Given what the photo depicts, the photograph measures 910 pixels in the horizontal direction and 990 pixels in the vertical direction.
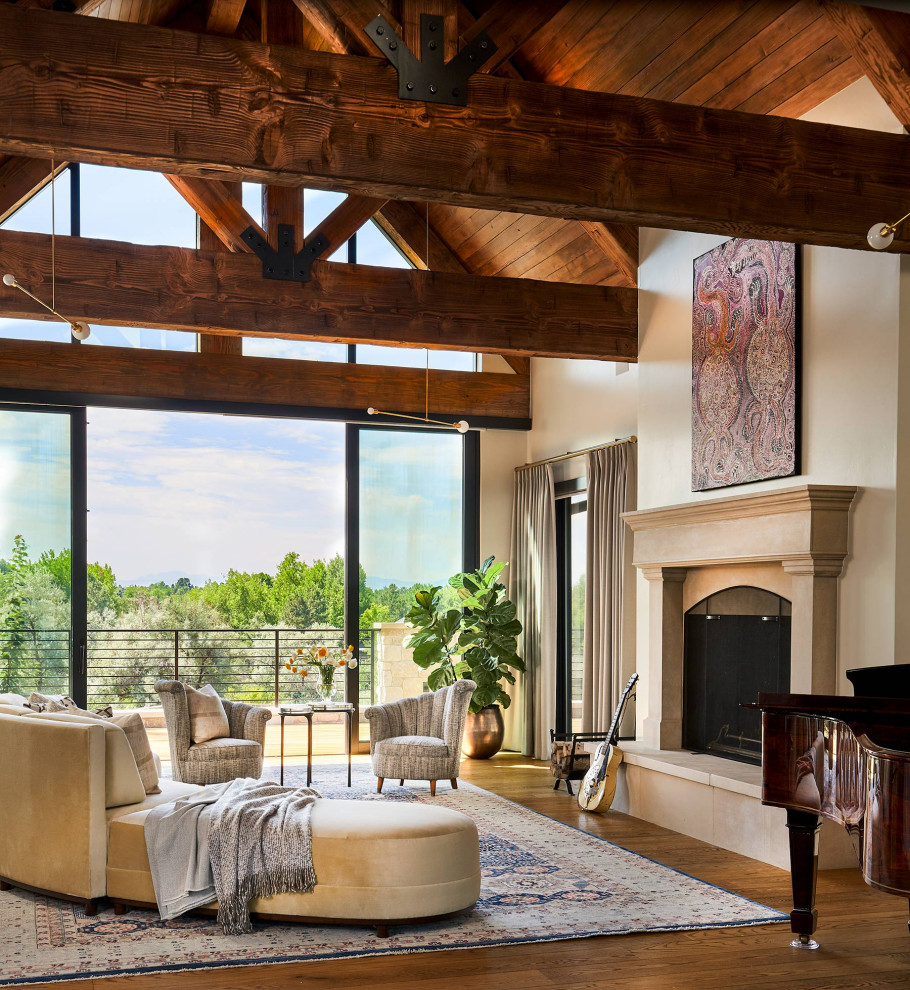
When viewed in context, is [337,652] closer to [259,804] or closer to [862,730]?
[259,804]

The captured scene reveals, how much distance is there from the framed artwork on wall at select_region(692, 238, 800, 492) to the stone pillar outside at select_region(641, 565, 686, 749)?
0.76 meters

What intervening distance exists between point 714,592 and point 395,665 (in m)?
3.73

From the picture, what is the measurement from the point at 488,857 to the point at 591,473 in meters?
3.58

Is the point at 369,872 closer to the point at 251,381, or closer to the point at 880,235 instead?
the point at 880,235

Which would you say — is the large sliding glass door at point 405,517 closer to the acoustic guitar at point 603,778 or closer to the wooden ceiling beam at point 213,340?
the wooden ceiling beam at point 213,340

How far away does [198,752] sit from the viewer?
6848 mm

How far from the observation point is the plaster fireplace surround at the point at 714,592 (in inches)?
211

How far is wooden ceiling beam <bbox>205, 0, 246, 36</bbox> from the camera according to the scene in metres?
7.66

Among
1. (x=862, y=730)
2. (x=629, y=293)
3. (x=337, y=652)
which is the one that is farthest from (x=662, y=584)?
(x=337, y=652)

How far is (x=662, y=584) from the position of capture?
7066mm

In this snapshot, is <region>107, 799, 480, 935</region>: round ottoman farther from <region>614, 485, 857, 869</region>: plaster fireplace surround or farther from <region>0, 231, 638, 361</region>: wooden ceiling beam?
<region>0, 231, 638, 361</region>: wooden ceiling beam

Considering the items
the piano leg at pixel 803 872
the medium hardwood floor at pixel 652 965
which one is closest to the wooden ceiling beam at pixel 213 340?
the medium hardwood floor at pixel 652 965

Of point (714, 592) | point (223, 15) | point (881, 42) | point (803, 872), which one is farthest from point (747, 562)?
point (223, 15)

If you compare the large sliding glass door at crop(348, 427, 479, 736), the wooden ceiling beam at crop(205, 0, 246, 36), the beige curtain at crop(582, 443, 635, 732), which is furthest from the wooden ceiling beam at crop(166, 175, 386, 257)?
the beige curtain at crop(582, 443, 635, 732)
